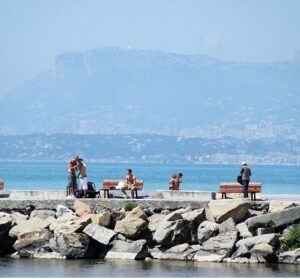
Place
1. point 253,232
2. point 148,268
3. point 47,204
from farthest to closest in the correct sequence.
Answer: point 47,204 → point 253,232 → point 148,268

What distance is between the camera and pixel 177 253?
31828 millimetres

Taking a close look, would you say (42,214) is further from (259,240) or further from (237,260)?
(259,240)

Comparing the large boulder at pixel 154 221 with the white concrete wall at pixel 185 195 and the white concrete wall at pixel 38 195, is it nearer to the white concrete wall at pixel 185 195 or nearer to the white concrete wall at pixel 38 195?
the white concrete wall at pixel 185 195

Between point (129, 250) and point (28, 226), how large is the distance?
3.04 metres

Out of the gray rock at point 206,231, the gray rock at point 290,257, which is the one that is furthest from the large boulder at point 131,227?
the gray rock at point 290,257

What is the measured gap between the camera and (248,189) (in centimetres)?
3591

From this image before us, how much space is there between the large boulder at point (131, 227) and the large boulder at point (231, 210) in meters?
1.96

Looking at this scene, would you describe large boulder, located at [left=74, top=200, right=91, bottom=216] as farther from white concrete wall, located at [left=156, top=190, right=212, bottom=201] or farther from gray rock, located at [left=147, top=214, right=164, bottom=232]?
white concrete wall, located at [left=156, top=190, right=212, bottom=201]

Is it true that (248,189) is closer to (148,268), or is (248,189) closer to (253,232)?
(253,232)

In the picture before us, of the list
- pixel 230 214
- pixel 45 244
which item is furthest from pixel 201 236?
pixel 45 244

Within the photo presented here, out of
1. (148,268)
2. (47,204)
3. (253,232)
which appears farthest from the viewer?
(47,204)

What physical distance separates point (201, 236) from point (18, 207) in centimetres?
589

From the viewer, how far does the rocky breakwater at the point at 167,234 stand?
3138cm

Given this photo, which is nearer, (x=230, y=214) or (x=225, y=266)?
(x=225, y=266)
